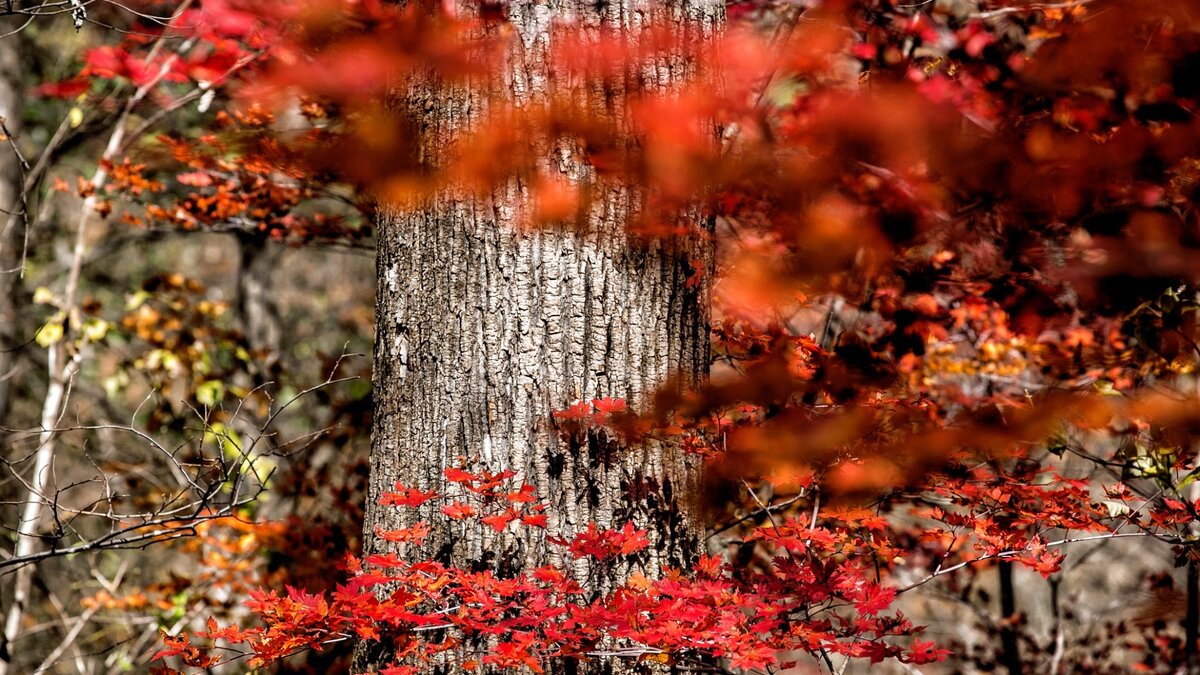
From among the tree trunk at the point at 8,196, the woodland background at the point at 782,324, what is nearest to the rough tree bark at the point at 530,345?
the woodland background at the point at 782,324

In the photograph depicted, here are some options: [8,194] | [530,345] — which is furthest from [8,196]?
[530,345]

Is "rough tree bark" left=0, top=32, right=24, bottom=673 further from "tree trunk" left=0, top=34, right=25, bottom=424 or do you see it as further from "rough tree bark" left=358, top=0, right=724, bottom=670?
"rough tree bark" left=358, top=0, right=724, bottom=670

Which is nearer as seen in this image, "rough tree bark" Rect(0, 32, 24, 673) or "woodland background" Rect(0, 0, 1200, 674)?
"woodland background" Rect(0, 0, 1200, 674)

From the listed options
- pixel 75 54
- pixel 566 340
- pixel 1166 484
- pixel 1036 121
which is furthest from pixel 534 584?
pixel 75 54

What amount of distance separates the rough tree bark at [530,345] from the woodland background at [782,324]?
0.06 metres

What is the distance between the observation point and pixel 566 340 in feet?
7.64

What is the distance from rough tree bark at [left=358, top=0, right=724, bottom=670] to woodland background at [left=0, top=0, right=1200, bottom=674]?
65 mm

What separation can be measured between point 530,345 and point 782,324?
1.35m

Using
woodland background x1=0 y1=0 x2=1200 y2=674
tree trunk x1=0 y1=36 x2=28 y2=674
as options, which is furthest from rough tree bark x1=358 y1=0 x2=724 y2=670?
tree trunk x1=0 y1=36 x2=28 y2=674

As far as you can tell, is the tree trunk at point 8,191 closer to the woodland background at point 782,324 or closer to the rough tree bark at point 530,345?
the woodland background at point 782,324

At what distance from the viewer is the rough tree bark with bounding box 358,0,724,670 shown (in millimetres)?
2309

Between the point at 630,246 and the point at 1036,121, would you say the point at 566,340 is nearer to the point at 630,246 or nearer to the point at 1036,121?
the point at 630,246

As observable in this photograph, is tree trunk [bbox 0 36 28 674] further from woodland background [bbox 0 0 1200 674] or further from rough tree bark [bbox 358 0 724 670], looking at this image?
rough tree bark [bbox 358 0 724 670]

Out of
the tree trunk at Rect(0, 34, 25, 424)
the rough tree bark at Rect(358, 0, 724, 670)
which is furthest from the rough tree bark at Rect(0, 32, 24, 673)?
the rough tree bark at Rect(358, 0, 724, 670)
